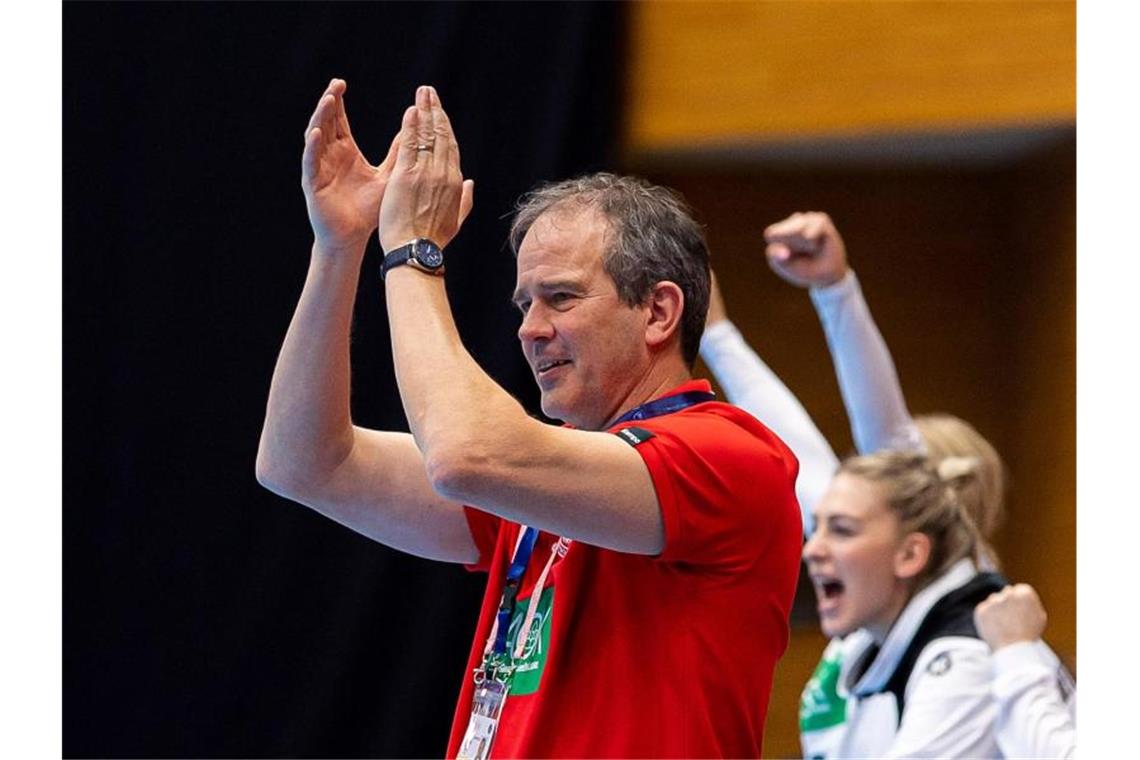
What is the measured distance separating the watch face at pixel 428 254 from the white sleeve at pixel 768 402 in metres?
1.58

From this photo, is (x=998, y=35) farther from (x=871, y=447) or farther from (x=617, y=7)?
(x=871, y=447)

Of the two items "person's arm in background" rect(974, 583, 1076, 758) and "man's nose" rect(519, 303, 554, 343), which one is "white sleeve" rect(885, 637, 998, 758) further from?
"man's nose" rect(519, 303, 554, 343)

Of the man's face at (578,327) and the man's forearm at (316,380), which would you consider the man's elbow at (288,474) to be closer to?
the man's forearm at (316,380)

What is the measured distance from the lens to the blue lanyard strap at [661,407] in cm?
164

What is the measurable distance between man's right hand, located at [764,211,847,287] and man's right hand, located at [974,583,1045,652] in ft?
2.30

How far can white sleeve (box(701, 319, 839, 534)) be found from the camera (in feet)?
10.2

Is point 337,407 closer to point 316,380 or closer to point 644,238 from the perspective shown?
point 316,380

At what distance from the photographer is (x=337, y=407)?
1.79m

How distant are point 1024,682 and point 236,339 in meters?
2.38

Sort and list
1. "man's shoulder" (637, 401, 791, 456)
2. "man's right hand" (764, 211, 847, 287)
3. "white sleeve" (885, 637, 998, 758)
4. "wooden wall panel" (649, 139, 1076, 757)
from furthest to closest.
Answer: "wooden wall panel" (649, 139, 1076, 757)
"man's right hand" (764, 211, 847, 287)
"white sleeve" (885, 637, 998, 758)
"man's shoulder" (637, 401, 791, 456)

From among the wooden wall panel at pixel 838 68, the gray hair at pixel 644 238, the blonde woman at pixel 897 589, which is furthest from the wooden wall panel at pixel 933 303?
the gray hair at pixel 644 238

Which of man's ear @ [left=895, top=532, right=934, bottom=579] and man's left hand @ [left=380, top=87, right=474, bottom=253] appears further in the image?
man's ear @ [left=895, top=532, right=934, bottom=579]

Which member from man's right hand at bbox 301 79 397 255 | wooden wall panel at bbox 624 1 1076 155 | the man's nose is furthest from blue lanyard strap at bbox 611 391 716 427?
wooden wall panel at bbox 624 1 1076 155

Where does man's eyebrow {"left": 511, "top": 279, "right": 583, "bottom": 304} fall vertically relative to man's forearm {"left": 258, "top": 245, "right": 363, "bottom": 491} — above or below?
above
